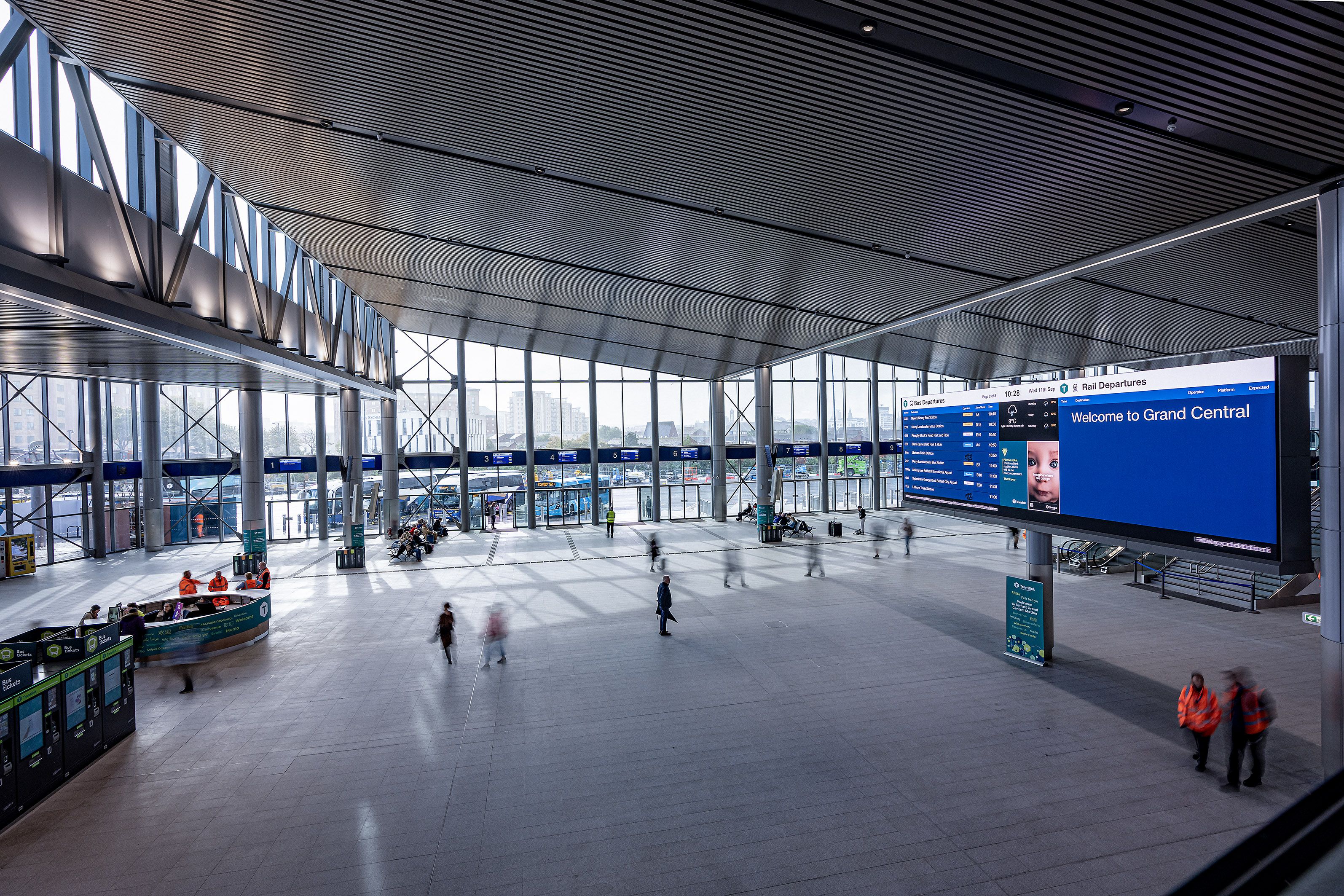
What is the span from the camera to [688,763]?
24.5 ft

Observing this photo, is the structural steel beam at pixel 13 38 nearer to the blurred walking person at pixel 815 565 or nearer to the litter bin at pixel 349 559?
the litter bin at pixel 349 559

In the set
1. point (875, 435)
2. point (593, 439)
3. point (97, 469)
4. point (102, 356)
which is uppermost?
point (102, 356)

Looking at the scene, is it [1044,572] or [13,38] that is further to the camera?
[1044,572]

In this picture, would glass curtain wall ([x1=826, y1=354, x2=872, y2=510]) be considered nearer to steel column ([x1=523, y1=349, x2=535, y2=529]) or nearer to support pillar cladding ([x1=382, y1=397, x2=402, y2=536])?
steel column ([x1=523, y1=349, x2=535, y2=529])

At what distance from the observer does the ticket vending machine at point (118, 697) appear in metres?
8.20

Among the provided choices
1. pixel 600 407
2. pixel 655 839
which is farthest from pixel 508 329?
pixel 655 839

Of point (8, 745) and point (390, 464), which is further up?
point (390, 464)

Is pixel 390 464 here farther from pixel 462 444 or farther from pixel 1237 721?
pixel 1237 721

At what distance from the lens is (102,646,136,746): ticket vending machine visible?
8203 millimetres

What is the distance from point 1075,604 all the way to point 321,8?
16.7 meters

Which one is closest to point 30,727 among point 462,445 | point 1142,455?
point 1142,455

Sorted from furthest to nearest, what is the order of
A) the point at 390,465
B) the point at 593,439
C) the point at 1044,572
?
the point at 593,439 < the point at 390,465 < the point at 1044,572

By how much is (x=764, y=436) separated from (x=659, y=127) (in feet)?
60.8

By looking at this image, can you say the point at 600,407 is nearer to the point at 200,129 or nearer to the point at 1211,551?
the point at 200,129
